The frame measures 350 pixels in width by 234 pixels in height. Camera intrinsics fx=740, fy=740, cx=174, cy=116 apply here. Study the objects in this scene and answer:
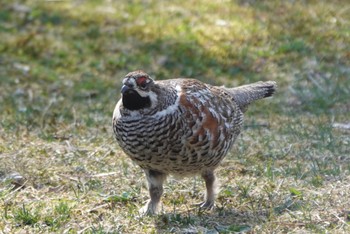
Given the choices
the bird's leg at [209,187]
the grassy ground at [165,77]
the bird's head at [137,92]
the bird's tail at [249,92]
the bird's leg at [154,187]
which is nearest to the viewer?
the bird's head at [137,92]

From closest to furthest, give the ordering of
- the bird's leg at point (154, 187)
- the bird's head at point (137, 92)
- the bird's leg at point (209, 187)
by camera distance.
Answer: the bird's head at point (137, 92)
the bird's leg at point (154, 187)
the bird's leg at point (209, 187)

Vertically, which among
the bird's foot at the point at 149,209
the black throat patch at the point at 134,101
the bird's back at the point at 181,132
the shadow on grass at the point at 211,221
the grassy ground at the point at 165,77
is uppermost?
the black throat patch at the point at 134,101

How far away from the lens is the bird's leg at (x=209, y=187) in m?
5.92

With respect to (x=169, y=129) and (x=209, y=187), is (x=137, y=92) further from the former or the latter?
(x=209, y=187)

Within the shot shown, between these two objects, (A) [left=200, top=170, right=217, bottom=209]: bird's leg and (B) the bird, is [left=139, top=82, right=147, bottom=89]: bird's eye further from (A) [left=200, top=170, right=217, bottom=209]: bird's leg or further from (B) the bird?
Answer: (A) [left=200, top=170, right=217, bottom=209]: bird's leg

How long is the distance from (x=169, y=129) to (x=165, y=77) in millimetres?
4835

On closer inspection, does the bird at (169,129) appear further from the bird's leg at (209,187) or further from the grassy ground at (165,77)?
the grassy ground at (165,77)

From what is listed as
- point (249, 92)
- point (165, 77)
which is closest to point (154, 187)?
point (249, 92)

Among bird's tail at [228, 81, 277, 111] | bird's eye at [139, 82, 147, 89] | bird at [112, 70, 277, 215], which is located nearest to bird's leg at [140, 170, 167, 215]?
bird at [112, 70, 277, 215]

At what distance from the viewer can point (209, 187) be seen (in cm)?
598

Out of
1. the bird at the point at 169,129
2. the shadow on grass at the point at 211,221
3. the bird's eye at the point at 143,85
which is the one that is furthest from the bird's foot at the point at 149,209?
the bird's eye at the point at 143,85

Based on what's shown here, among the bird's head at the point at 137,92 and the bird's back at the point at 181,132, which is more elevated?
the bird's head at the point at 137,92

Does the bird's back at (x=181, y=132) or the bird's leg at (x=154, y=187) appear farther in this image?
the bird's leg at (x=154, y=187)

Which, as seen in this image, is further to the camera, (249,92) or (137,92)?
(249,92)
